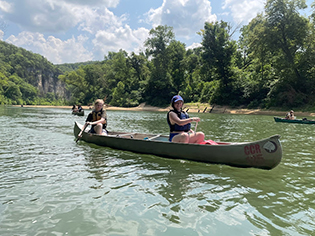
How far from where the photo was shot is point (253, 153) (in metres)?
5.80

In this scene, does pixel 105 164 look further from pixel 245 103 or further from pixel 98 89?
pixel 98 89

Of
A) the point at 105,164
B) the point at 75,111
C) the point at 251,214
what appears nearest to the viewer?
the point at 251,214

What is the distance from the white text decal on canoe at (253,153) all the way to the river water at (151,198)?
403 mm

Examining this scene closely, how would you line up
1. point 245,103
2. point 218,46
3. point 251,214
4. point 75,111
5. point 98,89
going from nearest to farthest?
point 251,214 < point 75,111 < point 245,103 < point 218,46 < point 98,89

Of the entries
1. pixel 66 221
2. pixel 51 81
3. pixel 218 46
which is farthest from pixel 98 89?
pixel 51 81

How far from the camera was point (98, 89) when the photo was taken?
8312 cm

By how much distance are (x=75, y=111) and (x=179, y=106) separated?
2827 cm

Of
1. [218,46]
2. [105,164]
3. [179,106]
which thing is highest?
[218,46]

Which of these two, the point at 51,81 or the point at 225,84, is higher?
the point at 51,81

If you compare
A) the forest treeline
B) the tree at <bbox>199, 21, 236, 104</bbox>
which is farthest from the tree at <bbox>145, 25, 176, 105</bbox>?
the tree at <bbox>199, 21, 236, 104</bbox>

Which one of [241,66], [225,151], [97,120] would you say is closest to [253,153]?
[225,151]

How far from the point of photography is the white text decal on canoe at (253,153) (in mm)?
5715

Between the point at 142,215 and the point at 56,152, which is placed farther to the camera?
the point at 56,152

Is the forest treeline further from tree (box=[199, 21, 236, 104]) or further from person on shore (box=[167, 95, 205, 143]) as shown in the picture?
person on shore (box=[167, 95, 205, 143])
